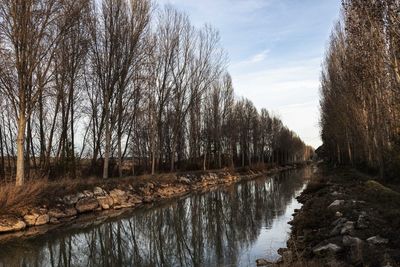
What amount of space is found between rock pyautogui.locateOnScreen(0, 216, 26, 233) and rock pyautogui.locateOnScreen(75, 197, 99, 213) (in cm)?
351

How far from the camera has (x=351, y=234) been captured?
341 inches

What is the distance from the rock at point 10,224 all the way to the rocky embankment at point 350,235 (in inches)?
333

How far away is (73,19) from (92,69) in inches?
280

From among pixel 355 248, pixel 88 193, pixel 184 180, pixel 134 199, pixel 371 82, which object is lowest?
pixel 355 248

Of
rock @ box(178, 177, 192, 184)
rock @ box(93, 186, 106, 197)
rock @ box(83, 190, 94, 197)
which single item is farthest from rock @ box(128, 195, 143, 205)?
rock @ box(178, 177, 192, 184)

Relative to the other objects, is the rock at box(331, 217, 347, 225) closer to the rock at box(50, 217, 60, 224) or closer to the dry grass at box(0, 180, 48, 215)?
the rock at box(50, 217, 60, 224)

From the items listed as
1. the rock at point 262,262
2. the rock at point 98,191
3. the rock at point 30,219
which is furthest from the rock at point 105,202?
the rock at point 262,262

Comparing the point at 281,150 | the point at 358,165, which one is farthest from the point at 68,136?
the point at 281,150

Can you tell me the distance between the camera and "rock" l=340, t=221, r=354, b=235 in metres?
9.05

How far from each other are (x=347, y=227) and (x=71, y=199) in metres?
11.5

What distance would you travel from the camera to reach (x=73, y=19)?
17938 millimetres

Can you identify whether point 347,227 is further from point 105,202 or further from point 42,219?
point 105,202

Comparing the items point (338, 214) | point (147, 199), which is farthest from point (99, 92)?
point (338, 214)

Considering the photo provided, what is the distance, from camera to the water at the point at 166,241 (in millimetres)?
10031
